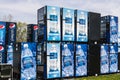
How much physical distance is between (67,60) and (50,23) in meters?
2.31

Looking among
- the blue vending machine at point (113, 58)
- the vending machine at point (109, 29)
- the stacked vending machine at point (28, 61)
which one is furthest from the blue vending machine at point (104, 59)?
the stacked vending machine at point (28, 61)

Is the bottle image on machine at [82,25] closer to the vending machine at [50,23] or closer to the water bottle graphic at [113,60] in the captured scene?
the vending machine at [50,23]

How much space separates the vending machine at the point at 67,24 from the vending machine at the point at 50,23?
0.29 m

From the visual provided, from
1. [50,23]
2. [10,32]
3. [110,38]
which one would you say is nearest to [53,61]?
[50,23]

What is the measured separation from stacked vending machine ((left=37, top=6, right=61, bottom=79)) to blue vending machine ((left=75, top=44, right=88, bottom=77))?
1.23m

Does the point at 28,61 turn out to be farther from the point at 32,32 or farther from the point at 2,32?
the point at 32,32

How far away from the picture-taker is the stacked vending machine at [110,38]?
648 inches

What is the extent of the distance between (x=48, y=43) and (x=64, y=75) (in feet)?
6.61

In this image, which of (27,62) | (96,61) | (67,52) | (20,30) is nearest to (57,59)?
(67,52)

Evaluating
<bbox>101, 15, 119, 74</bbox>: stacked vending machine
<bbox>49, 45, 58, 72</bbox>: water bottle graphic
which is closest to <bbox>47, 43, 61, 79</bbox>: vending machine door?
<bbox>49, 45, 58, 72</bbox>: water bottle graphic

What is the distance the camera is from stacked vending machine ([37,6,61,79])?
13.7m

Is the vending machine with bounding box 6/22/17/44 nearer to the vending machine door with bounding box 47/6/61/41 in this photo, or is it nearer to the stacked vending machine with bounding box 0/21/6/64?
the stacked vending machine with bounding box 0/21/6/64

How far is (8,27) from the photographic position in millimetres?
15664

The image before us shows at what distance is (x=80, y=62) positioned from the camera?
1509 cm
